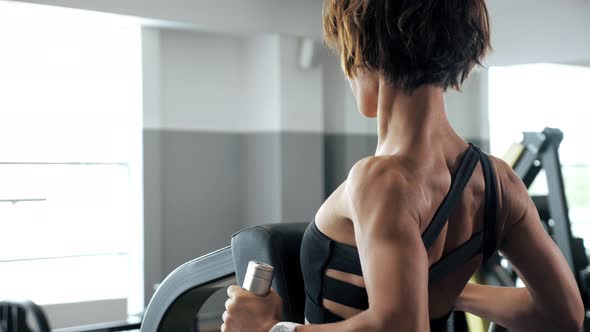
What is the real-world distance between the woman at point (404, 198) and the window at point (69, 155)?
3972mm

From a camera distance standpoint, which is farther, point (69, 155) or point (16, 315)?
point (69, 155)

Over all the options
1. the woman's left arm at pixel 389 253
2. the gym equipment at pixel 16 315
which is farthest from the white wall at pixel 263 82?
the woman's left arm at pixel 389 253

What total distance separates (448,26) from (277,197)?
4.73m

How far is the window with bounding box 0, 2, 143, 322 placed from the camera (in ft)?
15.4

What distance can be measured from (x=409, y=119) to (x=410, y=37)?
0.10m

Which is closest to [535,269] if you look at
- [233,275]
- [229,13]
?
[233,275]

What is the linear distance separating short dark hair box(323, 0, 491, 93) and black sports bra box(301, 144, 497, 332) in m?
0.12

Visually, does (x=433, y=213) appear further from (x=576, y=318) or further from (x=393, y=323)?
(x=576, y=318)

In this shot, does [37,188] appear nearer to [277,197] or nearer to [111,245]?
[111,245]

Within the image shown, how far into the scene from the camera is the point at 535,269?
3.19 ft

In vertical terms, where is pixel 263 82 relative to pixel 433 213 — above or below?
above

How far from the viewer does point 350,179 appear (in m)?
0.78

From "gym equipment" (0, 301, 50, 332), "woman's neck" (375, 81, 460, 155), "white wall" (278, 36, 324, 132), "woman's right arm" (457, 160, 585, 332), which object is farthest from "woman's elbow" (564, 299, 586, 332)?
"white wall" (278, 36, 324, 132)

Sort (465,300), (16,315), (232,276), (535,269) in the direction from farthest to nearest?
1. (16,315)
2. (232,276)
3. (465,300)
4. (535,269)
